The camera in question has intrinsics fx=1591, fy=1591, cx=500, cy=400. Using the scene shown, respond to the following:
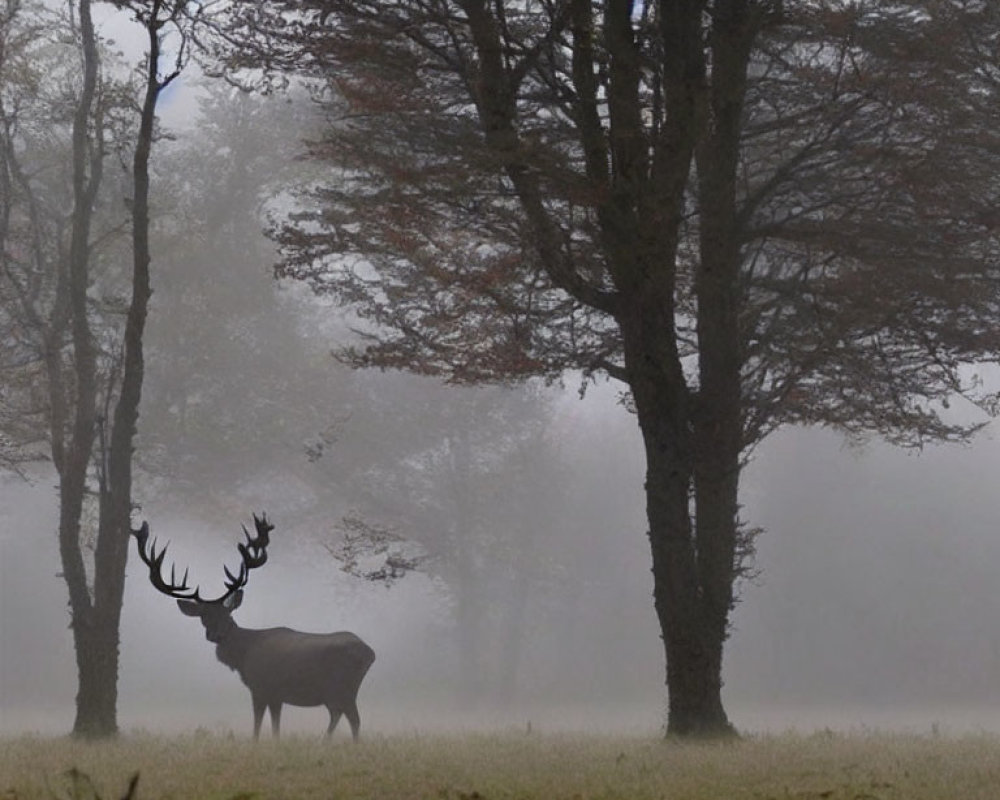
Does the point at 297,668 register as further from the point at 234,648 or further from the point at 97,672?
the point at 97,672

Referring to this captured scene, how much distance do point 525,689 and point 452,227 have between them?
32.1m

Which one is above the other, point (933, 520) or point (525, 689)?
point (933, 520)

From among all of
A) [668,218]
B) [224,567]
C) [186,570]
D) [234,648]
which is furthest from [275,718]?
[186,570]

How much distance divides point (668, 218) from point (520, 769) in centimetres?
527

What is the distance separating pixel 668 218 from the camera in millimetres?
14594

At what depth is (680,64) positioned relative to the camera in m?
15.4

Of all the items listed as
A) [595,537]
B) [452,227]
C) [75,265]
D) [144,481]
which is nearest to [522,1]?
[452,227]

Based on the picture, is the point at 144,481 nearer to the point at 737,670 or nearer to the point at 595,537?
the point at 595,537

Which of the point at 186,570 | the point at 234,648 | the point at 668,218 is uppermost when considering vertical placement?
the point at 668,218

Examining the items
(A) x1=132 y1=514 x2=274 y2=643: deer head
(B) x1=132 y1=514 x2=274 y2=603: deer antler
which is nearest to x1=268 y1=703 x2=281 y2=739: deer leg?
(A) x1=132 y1=514 x2=274 y2=643: deer head

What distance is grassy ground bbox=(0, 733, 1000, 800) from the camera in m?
10.2

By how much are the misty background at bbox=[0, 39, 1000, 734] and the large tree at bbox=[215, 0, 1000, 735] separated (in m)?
20.2

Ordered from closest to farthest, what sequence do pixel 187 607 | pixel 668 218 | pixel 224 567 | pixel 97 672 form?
pixel 224 567
pixel 668 218
pixel 187 607
pixel 97 672

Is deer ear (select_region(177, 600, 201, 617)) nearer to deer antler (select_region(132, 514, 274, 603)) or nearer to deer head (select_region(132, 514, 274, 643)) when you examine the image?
deer head (select_region(132, 514, 274, 643))
